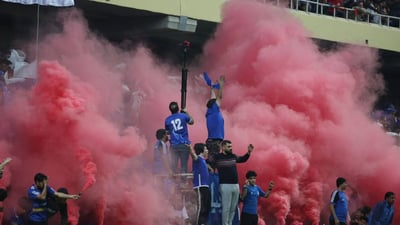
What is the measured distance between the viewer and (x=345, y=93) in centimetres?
2142

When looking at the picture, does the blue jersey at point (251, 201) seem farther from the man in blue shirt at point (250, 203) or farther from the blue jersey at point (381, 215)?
the blue jersey at point (381, 215)

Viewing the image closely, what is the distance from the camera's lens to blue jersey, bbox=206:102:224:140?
60.2ft

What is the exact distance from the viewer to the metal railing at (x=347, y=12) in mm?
27688

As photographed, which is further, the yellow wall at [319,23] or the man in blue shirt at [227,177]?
the yellow wall at [319,23]

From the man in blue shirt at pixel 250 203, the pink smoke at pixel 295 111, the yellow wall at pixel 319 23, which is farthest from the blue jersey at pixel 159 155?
the yellow wall at pixel 319 23

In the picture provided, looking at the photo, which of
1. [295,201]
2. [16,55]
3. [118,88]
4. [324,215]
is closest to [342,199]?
[295,201]

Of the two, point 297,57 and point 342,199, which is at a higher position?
point 297,57

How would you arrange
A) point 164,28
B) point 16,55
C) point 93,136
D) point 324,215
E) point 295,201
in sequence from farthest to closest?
1. point 164,28
2. point 324,215
3. point 295,201
4. point 16,55
5. point 93,136

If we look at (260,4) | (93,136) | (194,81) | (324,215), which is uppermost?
(260,4)

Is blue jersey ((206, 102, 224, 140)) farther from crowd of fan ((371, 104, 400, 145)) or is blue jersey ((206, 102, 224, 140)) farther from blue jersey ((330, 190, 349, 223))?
crowd of fan ((371, 104, 400, 145))

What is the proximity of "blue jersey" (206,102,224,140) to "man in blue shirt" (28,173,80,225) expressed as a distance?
404 centimetres

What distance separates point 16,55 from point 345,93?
6956 mm

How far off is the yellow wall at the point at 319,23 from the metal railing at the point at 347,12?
1.12 ft

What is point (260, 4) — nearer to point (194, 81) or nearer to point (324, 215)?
point (194, 81)
